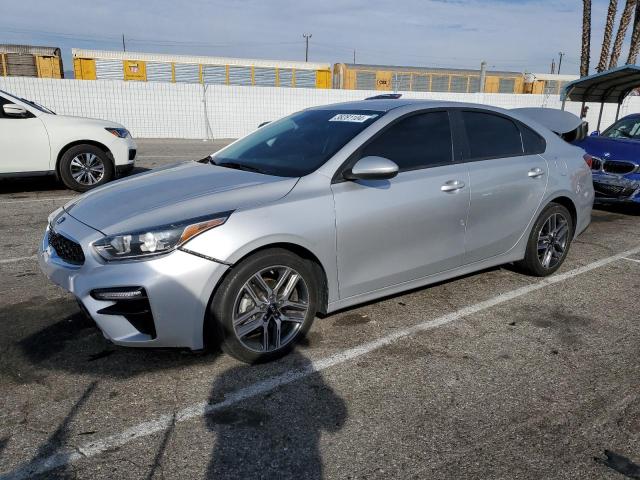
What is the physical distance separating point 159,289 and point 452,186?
2215 mm

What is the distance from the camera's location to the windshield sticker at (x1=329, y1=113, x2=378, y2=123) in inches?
150

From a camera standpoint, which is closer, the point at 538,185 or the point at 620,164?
the point at 538,185

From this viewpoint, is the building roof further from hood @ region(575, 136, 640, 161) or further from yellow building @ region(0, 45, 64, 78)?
yellow building @ region(0, 45, 64, 78)

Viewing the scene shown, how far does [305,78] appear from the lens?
91.7 ft

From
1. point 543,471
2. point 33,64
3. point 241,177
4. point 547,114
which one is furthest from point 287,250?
point 33,64

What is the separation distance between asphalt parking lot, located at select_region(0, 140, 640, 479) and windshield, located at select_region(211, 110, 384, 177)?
118 cm

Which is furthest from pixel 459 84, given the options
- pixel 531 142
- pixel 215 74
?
pixel 531 142

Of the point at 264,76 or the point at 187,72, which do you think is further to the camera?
the point at 264,76

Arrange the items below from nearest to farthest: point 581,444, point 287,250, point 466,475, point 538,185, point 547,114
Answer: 1. point 466,475
2. point 581,444
3. point 287,250
4. point 538,185
5. point 547,114

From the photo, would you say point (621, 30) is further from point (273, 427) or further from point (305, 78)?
point (273, 427)

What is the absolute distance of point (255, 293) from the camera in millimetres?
3098

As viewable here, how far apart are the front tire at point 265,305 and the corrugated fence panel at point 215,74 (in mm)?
25377

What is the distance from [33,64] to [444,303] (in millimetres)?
24596

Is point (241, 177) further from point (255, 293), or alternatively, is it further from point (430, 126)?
point (430, 126)
